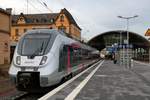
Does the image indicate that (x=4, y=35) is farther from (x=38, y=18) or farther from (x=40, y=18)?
(x=38, y=18)

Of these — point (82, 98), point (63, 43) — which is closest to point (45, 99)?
point (82, 98)

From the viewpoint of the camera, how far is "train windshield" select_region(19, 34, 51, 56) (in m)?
15.0

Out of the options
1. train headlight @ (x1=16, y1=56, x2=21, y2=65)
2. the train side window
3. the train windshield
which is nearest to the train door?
the train side window

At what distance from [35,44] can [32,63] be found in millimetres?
1321

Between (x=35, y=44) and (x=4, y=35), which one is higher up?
(x=4, y=35)

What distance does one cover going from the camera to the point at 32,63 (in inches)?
566

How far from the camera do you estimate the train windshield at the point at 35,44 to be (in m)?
15.0

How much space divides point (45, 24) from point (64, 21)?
6.40 meters

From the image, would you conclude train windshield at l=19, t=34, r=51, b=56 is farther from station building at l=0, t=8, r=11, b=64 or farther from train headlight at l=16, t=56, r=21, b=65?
station building at l=0, t=8, r=11, b=64

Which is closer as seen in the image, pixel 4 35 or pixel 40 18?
pixel 4 35

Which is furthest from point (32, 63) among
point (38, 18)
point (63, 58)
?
point (38, 18)

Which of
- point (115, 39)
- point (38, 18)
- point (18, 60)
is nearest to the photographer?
point (18, 60)

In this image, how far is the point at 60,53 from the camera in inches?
626

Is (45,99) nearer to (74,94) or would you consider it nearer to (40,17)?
(74,94)
